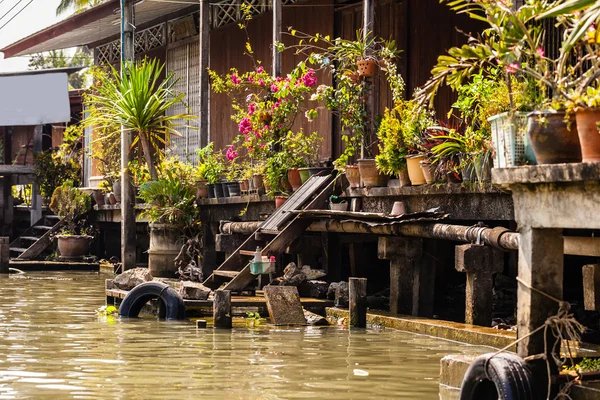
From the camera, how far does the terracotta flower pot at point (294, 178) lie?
1555 cm

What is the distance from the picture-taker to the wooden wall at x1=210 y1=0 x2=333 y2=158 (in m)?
18.4

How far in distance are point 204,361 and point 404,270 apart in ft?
12.1

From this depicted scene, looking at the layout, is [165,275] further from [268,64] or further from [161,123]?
[268,64]

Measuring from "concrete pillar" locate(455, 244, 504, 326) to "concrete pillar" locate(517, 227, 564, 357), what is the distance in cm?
380

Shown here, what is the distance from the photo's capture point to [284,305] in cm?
1291

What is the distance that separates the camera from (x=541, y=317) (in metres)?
6.93

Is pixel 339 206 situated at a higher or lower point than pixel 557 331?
higher

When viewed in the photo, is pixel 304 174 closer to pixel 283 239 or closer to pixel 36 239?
pixel 283 239

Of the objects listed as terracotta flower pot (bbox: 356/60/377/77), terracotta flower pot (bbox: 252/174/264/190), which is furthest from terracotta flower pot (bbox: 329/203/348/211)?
terracotta flower pot (bbox: 252/174/264/190)

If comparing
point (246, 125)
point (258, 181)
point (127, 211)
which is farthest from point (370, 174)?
point (127, 211)

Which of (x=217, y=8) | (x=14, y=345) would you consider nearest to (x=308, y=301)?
(x=14, y=345)

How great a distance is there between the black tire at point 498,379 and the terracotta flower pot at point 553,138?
1.21 m

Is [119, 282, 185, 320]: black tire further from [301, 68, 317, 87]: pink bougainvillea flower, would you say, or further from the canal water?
[301, 68, 317, 87]: pink bougainvillea flower

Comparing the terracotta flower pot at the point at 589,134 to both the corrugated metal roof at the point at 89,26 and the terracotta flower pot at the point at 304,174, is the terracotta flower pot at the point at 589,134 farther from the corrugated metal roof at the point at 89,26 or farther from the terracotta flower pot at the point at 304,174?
the corrugated metal roof at the point at 89,26
